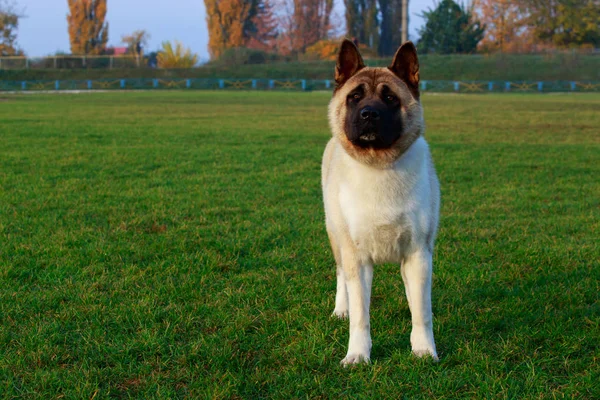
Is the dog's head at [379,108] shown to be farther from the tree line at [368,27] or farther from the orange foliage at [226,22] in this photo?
the orange foliage at [226,22]

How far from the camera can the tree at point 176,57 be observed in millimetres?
83250

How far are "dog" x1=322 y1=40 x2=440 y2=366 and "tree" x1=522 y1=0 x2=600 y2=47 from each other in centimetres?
8274

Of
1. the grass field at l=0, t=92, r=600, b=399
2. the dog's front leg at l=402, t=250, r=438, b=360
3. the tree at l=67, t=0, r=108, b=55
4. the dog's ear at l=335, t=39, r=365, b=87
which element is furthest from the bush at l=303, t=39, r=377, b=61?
the dog's front leg at l=402, t=250, r=438, b=360

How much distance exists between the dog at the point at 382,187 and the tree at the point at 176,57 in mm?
81150

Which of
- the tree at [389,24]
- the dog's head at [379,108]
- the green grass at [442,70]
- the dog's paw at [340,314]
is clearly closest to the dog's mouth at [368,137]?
the dog's head at [379,108]

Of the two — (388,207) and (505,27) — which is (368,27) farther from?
(388,207)

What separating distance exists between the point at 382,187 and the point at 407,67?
81 centimetres

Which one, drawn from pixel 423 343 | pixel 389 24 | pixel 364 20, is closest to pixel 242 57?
pixel 364 20

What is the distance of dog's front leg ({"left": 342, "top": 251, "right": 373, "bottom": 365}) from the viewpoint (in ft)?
14.0

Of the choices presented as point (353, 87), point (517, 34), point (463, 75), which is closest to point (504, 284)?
point (353, 87)

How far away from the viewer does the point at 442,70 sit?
6706 centimetres

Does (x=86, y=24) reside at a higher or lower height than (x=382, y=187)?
higher

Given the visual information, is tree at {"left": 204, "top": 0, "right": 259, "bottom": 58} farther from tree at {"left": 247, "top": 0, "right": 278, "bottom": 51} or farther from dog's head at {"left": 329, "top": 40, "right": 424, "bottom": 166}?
dog's head at {"left": 329, "top": 40, "right": 424, "bottom": 166}

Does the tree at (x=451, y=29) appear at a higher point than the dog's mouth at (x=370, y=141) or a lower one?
higher
